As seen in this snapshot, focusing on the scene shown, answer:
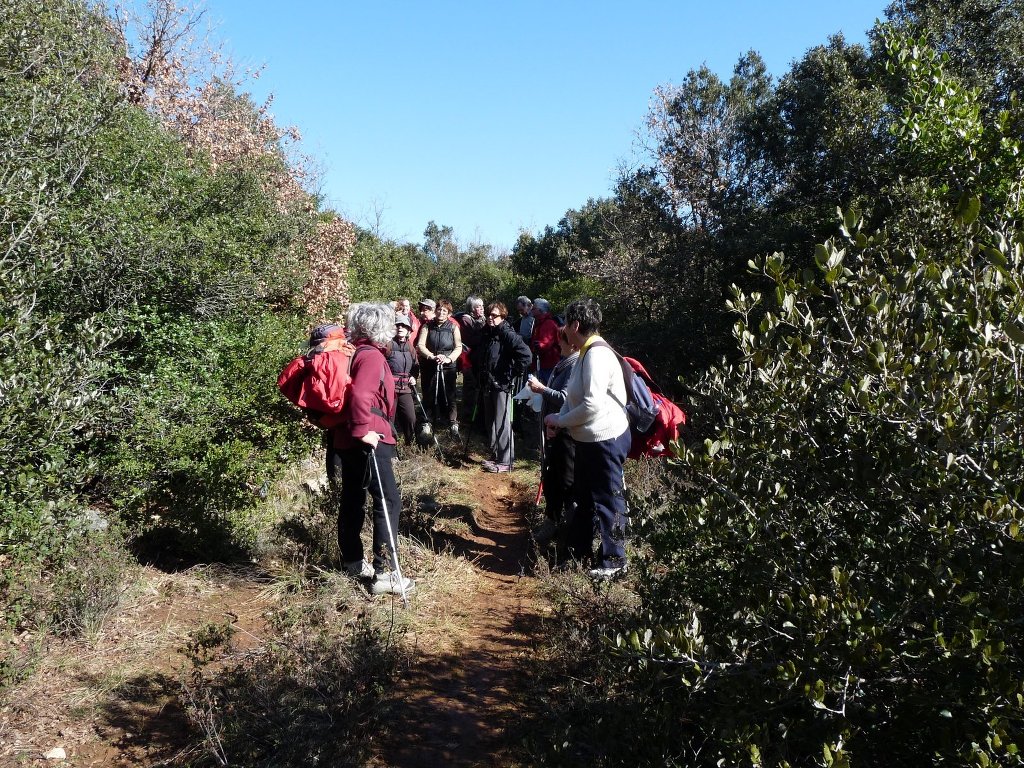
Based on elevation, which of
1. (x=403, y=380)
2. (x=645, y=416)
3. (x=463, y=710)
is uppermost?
(x=403, y=380)

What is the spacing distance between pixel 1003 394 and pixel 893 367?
0.84ft

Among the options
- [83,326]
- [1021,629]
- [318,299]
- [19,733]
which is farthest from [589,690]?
[318,299]

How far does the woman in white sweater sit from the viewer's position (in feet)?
16.1

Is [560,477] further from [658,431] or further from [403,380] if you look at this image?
[403,380]

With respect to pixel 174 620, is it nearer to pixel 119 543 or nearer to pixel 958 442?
pixel 119 543

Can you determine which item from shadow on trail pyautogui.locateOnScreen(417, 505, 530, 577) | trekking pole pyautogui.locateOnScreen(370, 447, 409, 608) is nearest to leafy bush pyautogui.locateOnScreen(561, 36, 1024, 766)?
trekking pole pyautogui.locateOnScreen(370, 447, 409, 608)

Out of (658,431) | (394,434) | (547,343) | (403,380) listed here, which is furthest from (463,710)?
(547,343)

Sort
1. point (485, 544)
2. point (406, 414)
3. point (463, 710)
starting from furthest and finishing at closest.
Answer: point (406, 414)
point (485, 544)
point (463, 710)

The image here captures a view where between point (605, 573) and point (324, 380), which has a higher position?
point (324, 380)

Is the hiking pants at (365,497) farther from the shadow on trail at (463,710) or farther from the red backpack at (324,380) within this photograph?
the shadow on trail at (463,710)

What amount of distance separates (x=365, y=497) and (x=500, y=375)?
4.05m

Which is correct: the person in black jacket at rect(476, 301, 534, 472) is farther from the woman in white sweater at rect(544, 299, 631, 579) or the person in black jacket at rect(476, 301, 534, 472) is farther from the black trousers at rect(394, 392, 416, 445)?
the woman in white sweater at rect(544, 299, 631, 579)

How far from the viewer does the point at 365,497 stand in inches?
197

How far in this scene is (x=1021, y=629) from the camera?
194 cm
